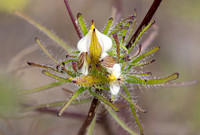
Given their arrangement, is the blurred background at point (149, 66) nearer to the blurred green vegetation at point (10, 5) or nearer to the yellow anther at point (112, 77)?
the blurred green vegetation at point (10, 5)

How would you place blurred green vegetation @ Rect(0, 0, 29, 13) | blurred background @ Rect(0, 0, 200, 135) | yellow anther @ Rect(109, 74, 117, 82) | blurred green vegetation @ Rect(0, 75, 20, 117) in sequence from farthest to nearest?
blurred green vegetation @ Rect(0, 0, 29, 13)
blurred background @ Rect(0, 0, 200, 135)
blurred green vegetation @ Rect(0, 75, 20, 117)
yellow anther @ Rect(109, 74, 117, 82)

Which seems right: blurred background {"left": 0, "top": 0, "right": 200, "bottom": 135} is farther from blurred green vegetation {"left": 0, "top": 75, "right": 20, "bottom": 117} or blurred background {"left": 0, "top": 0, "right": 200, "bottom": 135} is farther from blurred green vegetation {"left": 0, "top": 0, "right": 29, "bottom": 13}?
blurred green vegetation {"left": 0, "top": 75, "right": 20, "bottom": 117}

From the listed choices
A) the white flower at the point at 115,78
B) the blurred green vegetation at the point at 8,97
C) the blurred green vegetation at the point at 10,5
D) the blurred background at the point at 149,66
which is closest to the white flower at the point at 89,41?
the white flower at the point at 115,78

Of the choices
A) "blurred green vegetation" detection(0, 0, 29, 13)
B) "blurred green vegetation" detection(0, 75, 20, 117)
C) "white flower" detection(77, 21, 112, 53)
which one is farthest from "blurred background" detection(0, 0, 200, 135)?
"white flower" detection(77, 21, 112, 53)

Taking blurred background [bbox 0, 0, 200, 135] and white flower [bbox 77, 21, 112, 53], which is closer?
white flower [bbox 77, 21, 112, 53]

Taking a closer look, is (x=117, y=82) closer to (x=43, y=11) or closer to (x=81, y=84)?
(x=81, y=84)

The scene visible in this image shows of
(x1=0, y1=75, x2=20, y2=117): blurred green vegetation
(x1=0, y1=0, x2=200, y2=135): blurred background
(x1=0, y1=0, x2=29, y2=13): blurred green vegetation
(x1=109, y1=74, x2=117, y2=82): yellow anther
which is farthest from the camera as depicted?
(x1=0, y1=0, x2=29, y2=13): blurred green vegetation

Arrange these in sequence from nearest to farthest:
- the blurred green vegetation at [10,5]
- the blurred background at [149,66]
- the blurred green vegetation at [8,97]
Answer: the blurred green vegetation at [8,97] < the blurred background at [149,66] < the blurred green vegetation at [10,5]

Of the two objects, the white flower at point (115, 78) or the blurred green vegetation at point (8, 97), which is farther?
the blurred green vegetation at point (8, 97)

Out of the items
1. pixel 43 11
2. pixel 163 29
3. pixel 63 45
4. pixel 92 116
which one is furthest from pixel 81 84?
pixel 43 11
